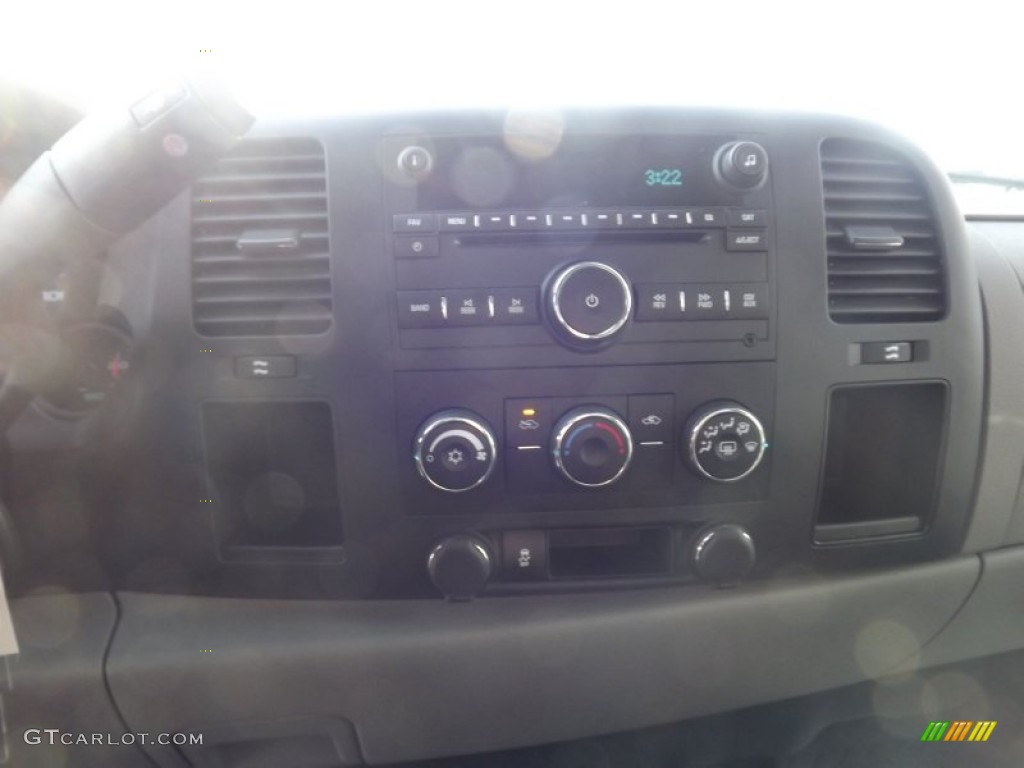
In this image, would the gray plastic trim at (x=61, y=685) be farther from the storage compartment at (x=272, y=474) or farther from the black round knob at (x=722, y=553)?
the black round knob at (x=722, y=553)

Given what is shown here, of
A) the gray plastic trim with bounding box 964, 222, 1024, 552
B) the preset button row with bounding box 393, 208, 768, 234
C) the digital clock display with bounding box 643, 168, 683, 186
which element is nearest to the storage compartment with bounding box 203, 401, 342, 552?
the preset button row with bounding box 393, 208, 768, 234

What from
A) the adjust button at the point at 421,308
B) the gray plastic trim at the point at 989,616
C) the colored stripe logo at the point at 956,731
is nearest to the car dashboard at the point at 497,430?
the adjust button at the point at 421,308

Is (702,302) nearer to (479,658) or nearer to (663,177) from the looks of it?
(663,177)

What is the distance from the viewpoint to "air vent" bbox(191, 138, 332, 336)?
1428mm

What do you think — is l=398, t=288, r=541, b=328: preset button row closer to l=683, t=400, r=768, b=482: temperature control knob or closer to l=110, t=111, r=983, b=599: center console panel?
l=110, t=111, r=983, b=599: center console panel

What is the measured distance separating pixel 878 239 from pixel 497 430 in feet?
2.78

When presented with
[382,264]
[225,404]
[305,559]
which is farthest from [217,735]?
[382,264]

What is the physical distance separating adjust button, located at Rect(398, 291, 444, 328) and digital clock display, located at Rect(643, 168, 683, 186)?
45 cm

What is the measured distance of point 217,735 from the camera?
1582 millimetres

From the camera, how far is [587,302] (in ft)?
4.62

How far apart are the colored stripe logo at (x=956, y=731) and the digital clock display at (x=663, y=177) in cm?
155

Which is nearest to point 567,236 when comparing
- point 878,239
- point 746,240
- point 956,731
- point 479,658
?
point 746,240

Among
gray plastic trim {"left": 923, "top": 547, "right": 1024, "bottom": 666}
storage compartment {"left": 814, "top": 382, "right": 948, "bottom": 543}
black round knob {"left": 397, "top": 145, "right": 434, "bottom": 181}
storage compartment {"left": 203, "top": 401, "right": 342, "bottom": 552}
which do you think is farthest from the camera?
gray plastic trim {"left": 923, "top": 547, "right": 1024, "bottom": 666}

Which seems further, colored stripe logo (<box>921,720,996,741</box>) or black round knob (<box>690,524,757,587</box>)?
colored stripe logo (<box>921,720,996,741</box>)
